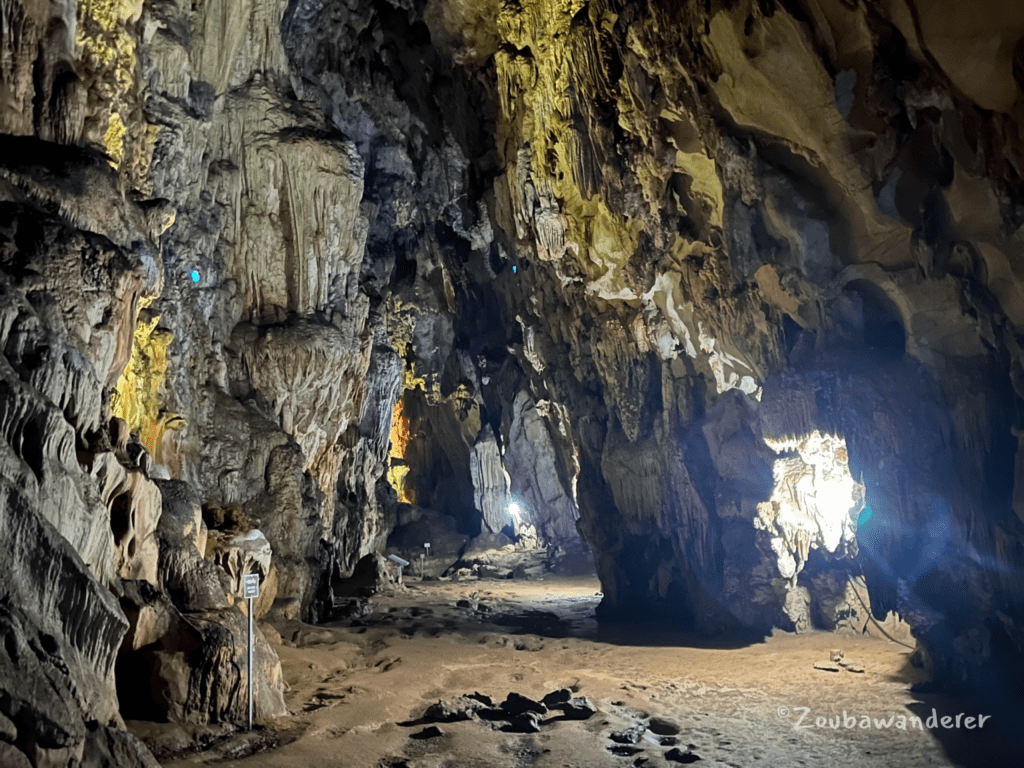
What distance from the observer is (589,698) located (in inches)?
344

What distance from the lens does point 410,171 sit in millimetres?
19719

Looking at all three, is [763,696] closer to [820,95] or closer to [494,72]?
[820,95]

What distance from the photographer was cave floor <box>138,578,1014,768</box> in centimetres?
652

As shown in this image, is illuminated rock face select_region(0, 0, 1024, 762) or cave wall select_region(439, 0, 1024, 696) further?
cave wall select_region(439, 0, 1024, 696)

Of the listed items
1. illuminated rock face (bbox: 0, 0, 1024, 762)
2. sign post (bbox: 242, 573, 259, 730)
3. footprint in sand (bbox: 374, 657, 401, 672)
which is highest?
illuminated rock face (bbox: 0, 0, 1024, 762)

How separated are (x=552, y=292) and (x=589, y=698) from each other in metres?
9.61

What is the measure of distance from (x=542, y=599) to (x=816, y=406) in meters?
9.41

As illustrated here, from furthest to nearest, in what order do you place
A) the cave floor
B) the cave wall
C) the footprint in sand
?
the footprint in sand → the cave wall → the cave floor

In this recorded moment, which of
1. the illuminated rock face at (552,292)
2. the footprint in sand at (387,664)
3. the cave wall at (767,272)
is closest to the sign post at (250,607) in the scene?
the illuminated rock face at (552,292)

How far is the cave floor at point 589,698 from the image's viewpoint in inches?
257

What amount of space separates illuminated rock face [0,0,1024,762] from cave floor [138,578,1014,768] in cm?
81

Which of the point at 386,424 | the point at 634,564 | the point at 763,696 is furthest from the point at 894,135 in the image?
the point at 386,424

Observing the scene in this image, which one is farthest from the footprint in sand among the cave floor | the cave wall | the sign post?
the cave wall

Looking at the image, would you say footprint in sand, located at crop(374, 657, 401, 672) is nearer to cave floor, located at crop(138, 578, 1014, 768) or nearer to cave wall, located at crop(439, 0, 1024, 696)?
cave floor, located at crop(138, 578, 1014, 768)
